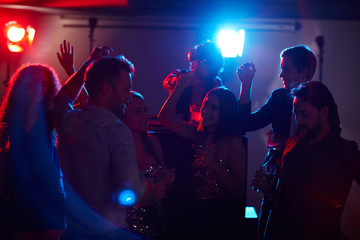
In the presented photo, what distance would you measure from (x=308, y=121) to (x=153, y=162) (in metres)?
0.85

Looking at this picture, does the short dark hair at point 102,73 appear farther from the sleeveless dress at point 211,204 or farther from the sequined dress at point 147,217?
the sleeveless dress at point 211,204

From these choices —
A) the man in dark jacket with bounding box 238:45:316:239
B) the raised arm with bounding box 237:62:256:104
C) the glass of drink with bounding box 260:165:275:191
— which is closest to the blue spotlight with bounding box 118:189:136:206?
the glass of drink with bounding box 260:165:275:191

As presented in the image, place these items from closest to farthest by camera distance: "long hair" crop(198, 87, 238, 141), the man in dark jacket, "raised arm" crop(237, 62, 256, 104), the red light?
"long hair" crop(198, 87, 238, 141) → the man in dark jacket → "raised arm" crop(237, 62, 256, 104) → the red light

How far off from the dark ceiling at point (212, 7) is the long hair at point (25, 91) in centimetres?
285

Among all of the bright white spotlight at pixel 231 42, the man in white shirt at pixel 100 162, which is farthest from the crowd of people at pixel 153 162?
the bright white spotlight at pixel 231 42

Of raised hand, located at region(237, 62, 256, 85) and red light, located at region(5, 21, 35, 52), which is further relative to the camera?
red light, located at region(5, 21, 35, 52)

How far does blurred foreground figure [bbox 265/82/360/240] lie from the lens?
4.84ft

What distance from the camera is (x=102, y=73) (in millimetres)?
1398

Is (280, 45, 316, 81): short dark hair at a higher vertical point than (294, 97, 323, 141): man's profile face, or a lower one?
higher

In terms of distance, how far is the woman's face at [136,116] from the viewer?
2.11 metres

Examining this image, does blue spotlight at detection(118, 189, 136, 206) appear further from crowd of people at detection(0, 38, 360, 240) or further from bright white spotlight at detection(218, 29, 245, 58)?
bright white spotlight at detection(218, 29, 245, 58)

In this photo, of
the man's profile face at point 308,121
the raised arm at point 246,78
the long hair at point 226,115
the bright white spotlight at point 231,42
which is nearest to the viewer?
the man's profile face at point 308,121

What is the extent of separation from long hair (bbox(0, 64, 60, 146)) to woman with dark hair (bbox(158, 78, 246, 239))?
896mm

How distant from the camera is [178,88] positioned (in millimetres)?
2189
